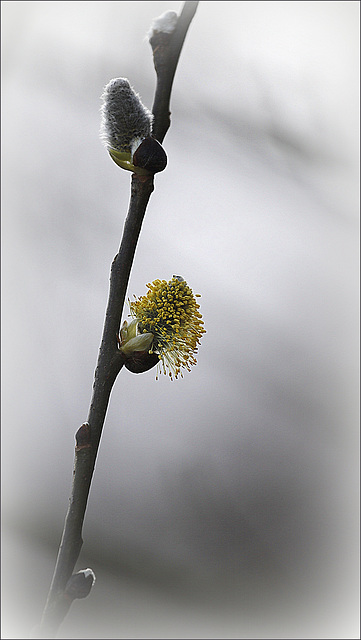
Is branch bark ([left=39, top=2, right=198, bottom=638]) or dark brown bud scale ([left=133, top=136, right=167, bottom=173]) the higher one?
dark brown bud scale ([left=133, top=136, right=167, bottom=173])

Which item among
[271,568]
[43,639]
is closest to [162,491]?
[271,568]

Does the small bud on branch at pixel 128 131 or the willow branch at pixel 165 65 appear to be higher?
the willow branch at pixel 165 65

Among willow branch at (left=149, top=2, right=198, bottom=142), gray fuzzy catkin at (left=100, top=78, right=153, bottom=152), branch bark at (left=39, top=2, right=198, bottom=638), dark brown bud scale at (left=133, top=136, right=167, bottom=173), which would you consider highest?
willow branch at (left=149, top=2, right=198, bottom=142)

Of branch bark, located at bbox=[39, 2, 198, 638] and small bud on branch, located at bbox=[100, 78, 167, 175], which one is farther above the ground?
small bud on branch, located at bbox=[100, 78, 167, 175]

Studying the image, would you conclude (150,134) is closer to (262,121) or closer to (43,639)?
(43,639)
